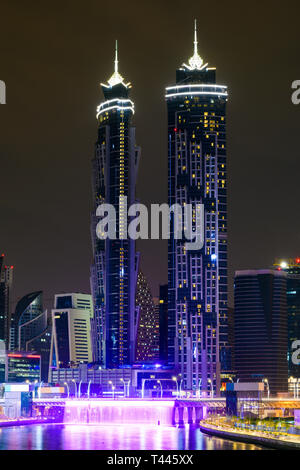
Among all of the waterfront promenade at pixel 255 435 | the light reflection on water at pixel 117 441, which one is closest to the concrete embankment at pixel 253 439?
the waterfront promenade at pixel 255 435

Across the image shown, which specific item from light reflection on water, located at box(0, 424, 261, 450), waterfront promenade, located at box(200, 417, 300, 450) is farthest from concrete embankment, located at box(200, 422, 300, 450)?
light reflection on water, located at box(0, 424, 261, 450)

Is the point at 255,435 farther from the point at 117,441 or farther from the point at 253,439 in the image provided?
the point at 117,441

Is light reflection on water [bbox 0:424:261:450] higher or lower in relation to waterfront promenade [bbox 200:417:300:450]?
lower

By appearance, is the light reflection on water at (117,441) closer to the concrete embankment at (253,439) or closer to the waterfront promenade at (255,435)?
the concrete embankment at (253,439)

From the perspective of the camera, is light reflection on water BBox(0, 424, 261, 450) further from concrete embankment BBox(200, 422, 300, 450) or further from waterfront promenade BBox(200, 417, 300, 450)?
waterfront promenade BBox(200, 417, 300, 450)

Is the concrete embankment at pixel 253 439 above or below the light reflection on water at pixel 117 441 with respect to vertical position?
above

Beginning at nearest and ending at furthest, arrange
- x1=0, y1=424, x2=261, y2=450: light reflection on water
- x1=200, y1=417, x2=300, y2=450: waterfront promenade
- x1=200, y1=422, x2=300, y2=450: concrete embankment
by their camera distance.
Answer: x1=200, y1=422, x2=300, y2=450: concrete embankment → x1=200, y1=417, x2=300, y2=450: waterfront promenade → x1=0, y1=424, x2=261, y2=450: light reflection on water

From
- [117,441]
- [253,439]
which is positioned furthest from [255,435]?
[117,441]
